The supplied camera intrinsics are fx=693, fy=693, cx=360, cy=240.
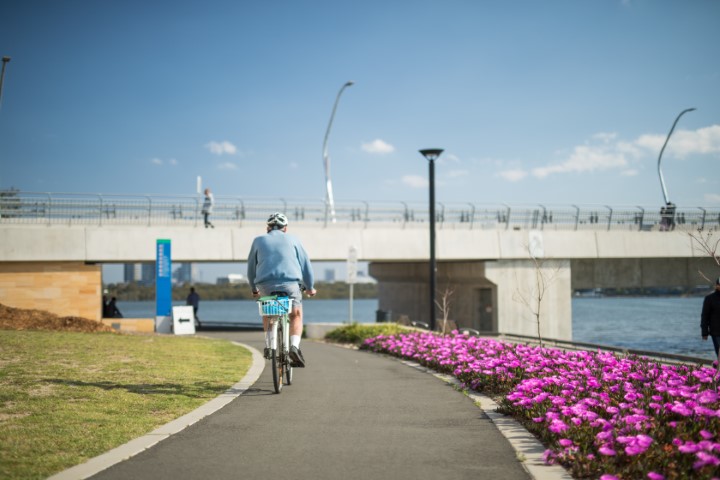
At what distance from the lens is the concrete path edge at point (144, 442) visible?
14.8ft

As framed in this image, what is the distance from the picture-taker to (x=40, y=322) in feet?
61.3

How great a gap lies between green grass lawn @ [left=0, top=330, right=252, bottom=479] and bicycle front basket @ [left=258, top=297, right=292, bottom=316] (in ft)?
3.97

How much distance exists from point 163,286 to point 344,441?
22091 millimetres

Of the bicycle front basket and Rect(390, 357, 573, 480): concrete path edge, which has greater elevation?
the bicycle front basket

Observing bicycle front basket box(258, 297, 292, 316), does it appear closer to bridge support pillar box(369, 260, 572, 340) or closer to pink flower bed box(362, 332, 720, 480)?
pink flower bed box(362, 332, 720, 480)

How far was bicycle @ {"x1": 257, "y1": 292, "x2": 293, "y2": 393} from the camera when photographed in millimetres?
8148

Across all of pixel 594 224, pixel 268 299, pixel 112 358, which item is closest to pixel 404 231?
pixel 594 224

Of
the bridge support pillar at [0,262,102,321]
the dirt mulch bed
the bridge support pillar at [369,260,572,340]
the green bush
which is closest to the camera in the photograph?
the dirt mulch bed

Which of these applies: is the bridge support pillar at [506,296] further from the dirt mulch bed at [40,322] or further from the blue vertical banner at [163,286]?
the dirt mulch bed at [40,322]

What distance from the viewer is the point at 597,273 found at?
36.0 m

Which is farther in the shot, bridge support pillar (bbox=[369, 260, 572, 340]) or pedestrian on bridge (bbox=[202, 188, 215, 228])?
bridge support pillar (bbox=[369, 260, 572, 340])

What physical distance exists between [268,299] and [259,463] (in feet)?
11.0

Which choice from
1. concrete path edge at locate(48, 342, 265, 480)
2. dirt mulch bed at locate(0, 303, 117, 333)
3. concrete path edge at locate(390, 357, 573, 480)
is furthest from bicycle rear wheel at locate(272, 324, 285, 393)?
dirt mulch bed at locate(0, 303, 117, 333)

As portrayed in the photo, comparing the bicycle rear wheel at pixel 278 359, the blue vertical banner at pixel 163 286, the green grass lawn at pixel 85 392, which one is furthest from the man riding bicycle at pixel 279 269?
the blue vertical banner at pixel 163 286
